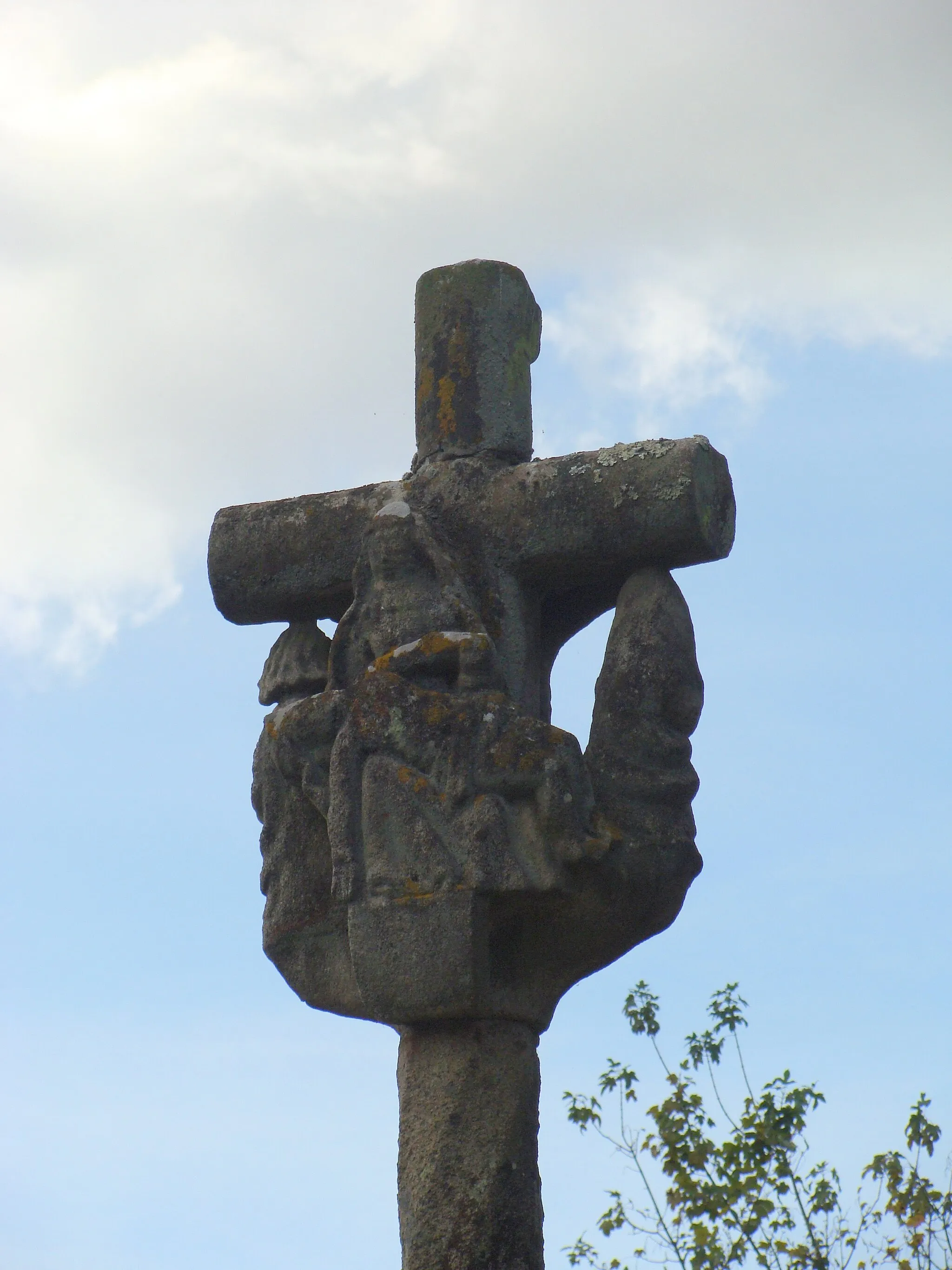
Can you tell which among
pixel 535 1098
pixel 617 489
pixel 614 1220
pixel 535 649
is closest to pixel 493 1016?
pixel 535 1098

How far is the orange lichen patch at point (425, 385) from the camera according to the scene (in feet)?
21.9

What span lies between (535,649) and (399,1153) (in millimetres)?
1521

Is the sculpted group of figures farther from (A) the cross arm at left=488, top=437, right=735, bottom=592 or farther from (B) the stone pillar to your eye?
(B) the stone pillar

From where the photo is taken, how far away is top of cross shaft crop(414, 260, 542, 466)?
6609 millimetres

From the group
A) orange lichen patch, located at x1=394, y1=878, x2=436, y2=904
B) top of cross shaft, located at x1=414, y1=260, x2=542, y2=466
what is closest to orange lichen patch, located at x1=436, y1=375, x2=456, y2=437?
top of cross shaft, located at x1=414, y1=260, x2=542, y2=466

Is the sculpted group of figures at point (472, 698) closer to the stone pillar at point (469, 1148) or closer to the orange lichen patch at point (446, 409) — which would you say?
the orange lichen patch at point (446, 409)

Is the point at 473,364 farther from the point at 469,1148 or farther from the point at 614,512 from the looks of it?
the point at 469,1148

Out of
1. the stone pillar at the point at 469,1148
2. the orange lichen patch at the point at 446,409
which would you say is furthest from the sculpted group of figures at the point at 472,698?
the stone pillar at the point at 469,1148

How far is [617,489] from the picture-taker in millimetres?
6211

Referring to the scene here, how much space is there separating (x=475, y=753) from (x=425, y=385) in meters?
1.40

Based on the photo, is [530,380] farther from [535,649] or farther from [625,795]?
[625,795]

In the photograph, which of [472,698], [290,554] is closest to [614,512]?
[472,698]

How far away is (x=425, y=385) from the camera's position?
6707mm

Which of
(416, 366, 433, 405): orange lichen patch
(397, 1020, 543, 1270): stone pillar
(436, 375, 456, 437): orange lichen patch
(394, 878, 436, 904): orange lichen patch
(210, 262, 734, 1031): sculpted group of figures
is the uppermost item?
(416, 366, 433, 405): orange lichen patch
